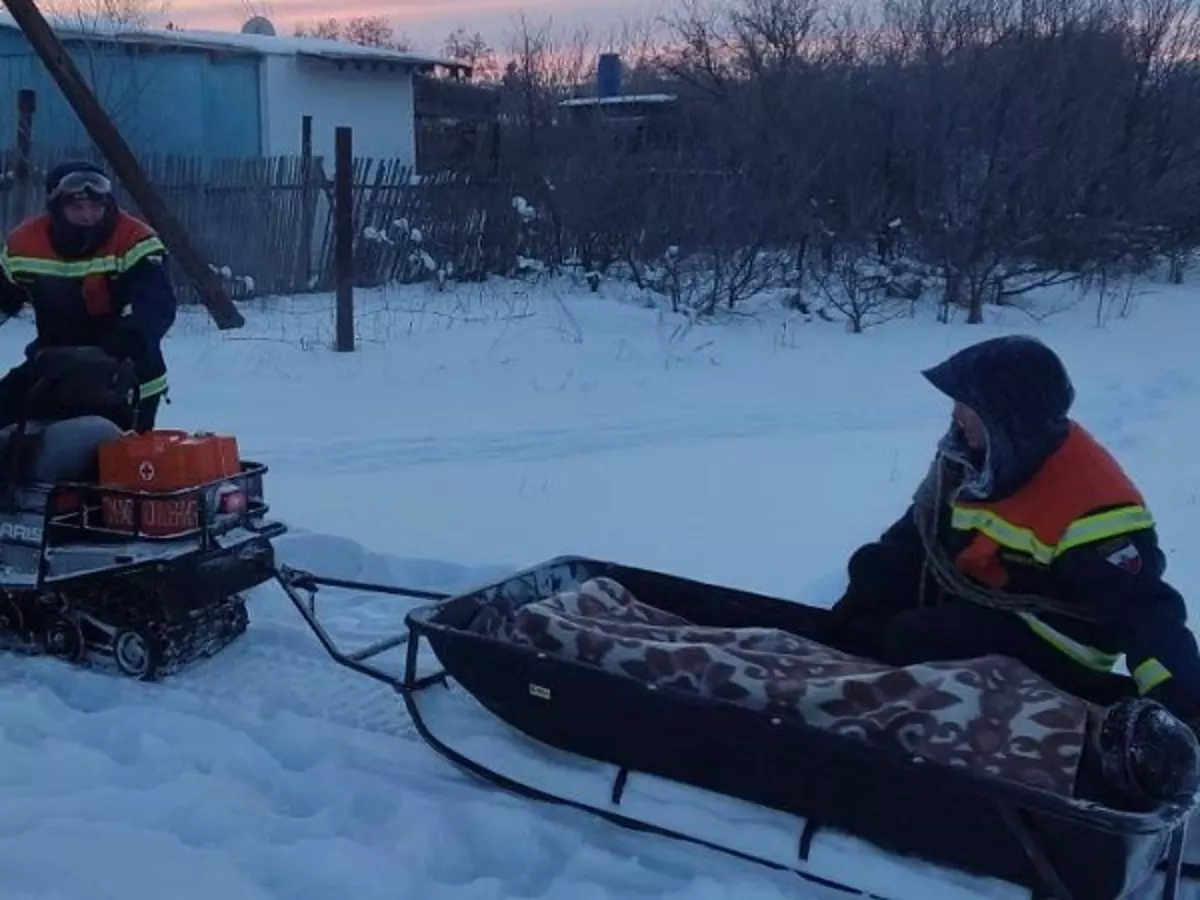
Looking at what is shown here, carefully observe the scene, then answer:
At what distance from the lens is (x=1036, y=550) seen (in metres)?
3.62

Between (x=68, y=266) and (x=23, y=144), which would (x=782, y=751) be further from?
(x=23, y=144)

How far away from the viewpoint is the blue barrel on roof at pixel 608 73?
21.1 m

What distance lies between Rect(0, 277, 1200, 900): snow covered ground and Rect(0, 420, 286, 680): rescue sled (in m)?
0.14

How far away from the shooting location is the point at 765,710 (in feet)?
11.5

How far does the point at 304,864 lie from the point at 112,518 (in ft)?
5.54

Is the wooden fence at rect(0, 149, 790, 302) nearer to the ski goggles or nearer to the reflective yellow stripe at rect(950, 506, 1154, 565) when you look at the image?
the ski goggles

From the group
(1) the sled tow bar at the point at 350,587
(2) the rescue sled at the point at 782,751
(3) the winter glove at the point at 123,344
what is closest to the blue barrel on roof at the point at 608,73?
(3) the winter glove at the point at 123,344

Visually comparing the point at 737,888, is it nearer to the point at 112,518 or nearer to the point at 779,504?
the point at 112,518

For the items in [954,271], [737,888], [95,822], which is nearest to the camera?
[737,888]

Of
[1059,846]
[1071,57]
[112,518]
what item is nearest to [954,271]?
[1071,57]

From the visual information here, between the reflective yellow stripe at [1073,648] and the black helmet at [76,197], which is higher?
the black helmet at [76,197]

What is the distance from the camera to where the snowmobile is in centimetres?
466

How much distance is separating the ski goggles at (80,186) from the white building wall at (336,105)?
15.6m

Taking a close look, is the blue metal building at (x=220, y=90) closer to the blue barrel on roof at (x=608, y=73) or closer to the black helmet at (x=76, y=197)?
the blue barrel on roof at (x=608, y=73)
